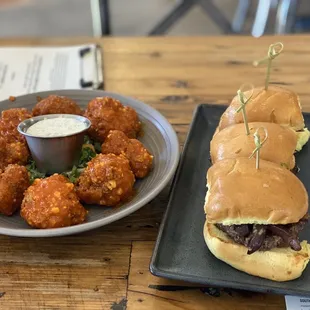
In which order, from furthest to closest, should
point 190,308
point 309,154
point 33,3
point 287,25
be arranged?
point 33,3, point 287,25, point 309,154, point 190,308

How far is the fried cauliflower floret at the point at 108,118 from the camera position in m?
1.54

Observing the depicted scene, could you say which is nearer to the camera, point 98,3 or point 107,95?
point 107,95

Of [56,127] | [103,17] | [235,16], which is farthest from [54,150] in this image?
[235,16]

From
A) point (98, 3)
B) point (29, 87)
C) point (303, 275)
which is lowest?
point (98, 3)

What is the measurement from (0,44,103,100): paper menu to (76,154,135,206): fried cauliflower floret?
0.78 meters

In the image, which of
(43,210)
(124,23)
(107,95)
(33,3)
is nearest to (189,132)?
(107,95)

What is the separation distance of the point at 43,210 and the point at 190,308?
1.31 ft

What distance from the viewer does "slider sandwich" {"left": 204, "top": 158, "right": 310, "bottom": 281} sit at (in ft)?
3.75

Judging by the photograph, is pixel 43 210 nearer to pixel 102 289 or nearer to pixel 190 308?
pixel 102 289

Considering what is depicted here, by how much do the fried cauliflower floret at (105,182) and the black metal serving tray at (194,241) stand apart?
128 millimetres

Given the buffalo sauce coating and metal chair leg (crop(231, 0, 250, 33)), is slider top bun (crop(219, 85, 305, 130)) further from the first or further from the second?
metal chair leg (crop(231, 0, 250, 33))

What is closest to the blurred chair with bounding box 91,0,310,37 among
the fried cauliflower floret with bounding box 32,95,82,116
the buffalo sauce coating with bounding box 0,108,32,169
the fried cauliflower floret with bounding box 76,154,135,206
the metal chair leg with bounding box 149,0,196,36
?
the metal chair leg with bounding box 149,0,196,36

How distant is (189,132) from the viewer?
1.68 meters

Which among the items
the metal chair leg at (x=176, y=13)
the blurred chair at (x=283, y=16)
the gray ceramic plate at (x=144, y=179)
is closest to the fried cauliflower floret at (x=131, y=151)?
the gray ceramic plate at (x=144, y=179)
